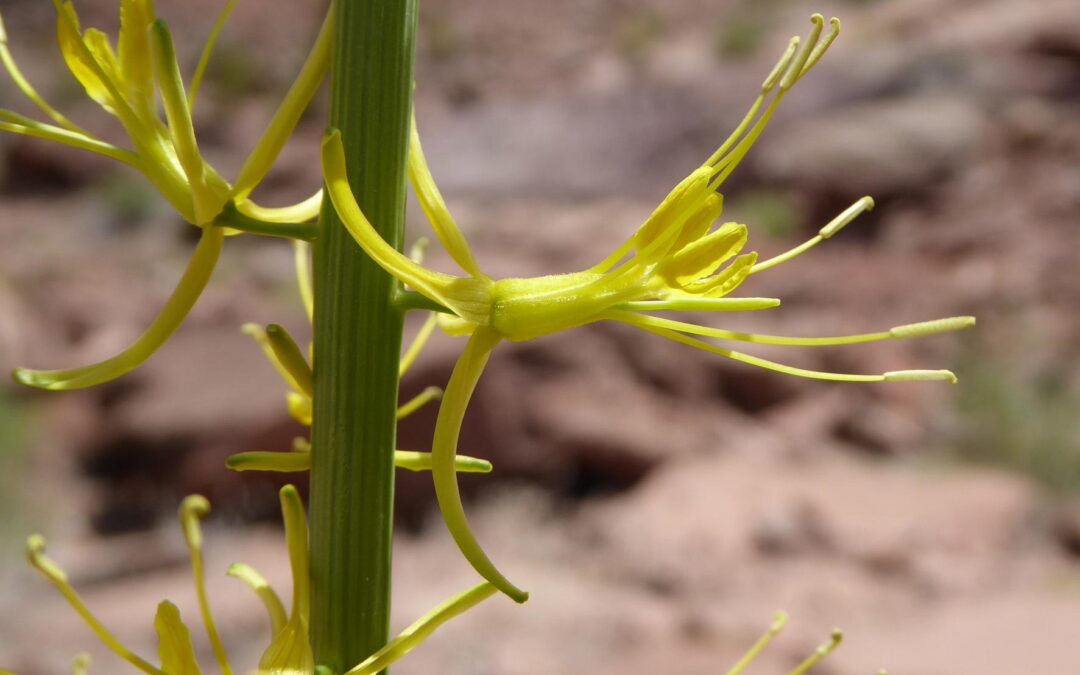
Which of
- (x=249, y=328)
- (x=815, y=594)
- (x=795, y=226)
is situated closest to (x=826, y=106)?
(x=795, y=226)

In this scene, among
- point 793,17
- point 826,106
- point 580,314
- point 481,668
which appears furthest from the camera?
point 793,17

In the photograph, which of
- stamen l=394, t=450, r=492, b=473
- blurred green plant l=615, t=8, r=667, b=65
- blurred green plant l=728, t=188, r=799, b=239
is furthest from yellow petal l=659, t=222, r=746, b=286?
blurred green plant l=615, t=8, r=667, b=65

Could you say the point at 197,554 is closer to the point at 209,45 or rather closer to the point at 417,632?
the point at 417,632

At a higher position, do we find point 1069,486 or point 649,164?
point 649,164

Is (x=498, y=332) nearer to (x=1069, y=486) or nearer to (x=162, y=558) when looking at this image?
(x=162, y=558)

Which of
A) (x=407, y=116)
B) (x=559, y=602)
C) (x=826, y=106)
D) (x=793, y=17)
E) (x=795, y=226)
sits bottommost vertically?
(x=559, y=602)

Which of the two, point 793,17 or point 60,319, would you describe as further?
point 793,17
